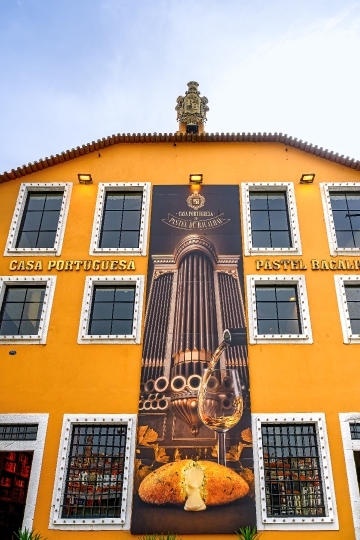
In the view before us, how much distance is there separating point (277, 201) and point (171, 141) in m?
4.32

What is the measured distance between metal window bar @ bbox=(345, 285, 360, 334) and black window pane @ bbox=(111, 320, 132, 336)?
20.8ft

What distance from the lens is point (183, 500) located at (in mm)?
11945

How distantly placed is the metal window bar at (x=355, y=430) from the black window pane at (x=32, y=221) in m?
11.1

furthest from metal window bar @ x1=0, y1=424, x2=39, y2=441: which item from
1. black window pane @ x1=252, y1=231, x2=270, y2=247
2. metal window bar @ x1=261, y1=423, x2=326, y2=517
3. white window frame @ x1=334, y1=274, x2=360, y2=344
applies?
white window frame @ x1=334, y1=274, x2=360, y2=344

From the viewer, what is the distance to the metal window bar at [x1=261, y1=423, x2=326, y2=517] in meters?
12.0

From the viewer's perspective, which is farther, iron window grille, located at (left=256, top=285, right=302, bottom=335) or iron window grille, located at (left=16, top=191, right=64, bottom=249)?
iron window grille, located at (left=16, top=191, right=64, bottom=249)

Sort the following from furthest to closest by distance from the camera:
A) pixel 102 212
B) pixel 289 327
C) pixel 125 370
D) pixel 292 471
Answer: pixel 102 212 < pixel 289 327 < pixel 125 370 < pixel 292 471

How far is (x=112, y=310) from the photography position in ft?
48.0

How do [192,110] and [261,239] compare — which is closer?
[261,239]

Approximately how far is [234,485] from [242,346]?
140 inches

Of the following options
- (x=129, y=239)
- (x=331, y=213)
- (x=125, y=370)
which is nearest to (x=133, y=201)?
(x=129, y=239)

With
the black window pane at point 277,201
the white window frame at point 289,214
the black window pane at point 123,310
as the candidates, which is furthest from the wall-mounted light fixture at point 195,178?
the black window pane at point 123,310

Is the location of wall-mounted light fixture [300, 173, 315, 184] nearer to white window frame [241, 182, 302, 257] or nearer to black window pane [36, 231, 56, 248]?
white window frame [241, 182, 302, 257]

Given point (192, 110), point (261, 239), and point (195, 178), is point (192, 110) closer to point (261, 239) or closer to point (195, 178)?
point (195, 178)
